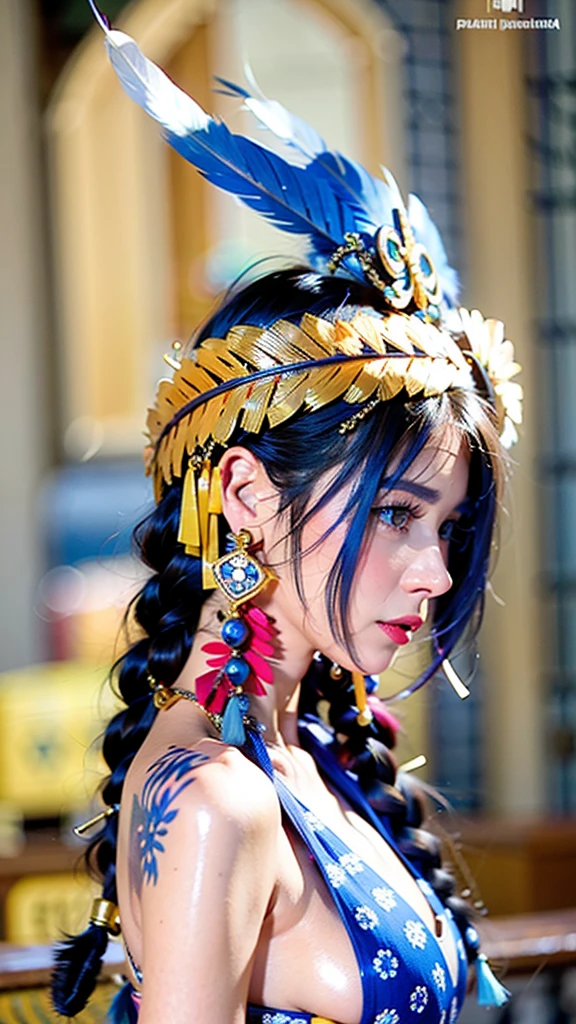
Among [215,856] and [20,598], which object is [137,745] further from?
[20,598]

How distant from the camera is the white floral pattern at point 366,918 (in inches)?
44.2

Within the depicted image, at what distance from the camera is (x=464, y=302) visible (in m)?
4.02

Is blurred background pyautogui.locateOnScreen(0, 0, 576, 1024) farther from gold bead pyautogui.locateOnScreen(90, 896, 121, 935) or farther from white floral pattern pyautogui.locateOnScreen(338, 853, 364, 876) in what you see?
white floral pattern pyautogui.locateOnScreen(338, 853, 364, 876)

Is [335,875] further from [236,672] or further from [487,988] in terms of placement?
[487,988]

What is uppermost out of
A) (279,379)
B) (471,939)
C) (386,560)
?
(279,379)

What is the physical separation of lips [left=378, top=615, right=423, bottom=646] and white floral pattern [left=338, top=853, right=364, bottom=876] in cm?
21

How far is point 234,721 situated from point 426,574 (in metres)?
0.22

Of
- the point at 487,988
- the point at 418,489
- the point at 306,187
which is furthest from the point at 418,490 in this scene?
the point at 487,988

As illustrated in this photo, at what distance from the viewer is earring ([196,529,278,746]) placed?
45.9 inches

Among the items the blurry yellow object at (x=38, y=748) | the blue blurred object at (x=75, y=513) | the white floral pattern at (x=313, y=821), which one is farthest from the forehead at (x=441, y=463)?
the blue blurred object at (x=75, y=513)

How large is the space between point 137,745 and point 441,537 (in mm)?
384

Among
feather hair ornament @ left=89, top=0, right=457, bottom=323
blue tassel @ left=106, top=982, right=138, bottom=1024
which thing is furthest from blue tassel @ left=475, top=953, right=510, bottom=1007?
feather hair ornament @ left=89, top=0, right=457, bottom=323

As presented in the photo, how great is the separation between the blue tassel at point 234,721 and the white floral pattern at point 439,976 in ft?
0.97

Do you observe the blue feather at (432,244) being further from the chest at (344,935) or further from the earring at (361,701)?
the chest at (344,935)
